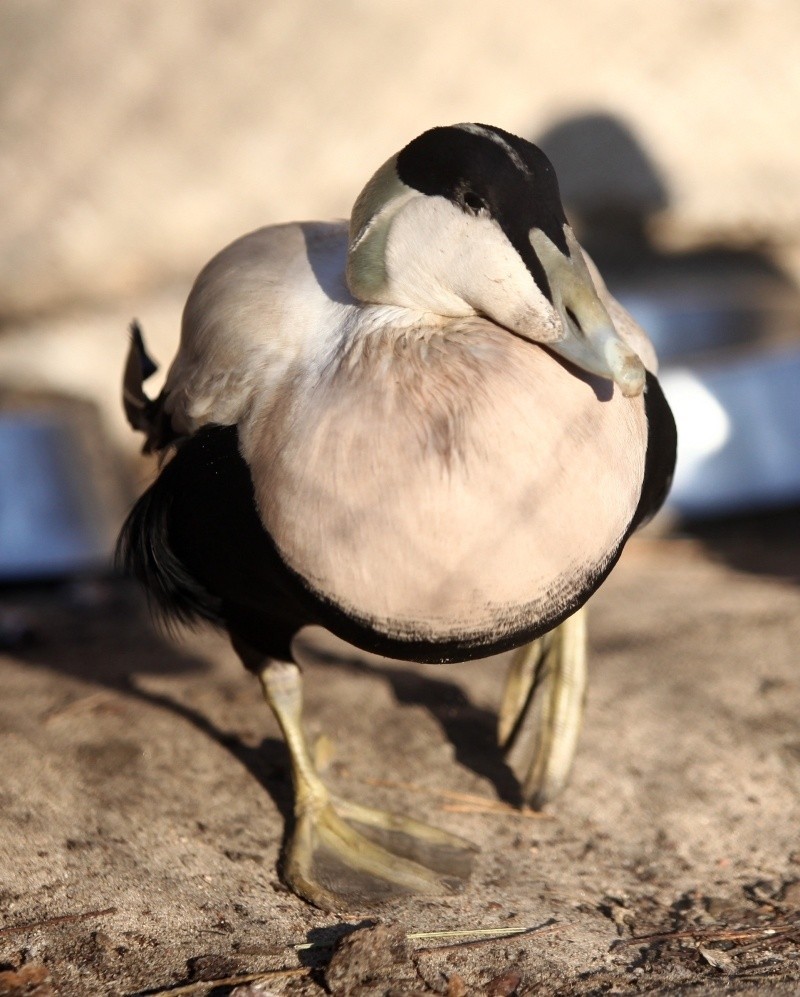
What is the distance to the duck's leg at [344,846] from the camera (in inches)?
84.4

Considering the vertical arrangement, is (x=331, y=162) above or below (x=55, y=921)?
above

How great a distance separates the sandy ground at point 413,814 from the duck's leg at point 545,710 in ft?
0.18

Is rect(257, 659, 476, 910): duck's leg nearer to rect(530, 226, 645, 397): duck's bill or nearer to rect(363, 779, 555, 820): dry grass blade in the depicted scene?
rect(363, 779, 555, 820): dry grass blade

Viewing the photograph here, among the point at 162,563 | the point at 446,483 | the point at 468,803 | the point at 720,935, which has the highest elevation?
the point at 446,483

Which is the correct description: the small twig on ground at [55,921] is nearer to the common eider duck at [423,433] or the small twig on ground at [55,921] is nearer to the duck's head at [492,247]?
the common eider duck at [423,433]

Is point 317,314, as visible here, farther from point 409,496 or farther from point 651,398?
point 651,398

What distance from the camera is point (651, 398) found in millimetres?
2152

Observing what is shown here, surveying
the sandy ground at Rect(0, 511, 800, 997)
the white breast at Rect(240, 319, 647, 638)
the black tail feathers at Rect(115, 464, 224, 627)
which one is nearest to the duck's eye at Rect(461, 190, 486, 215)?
the white breast at Rect(240, 319, 647, 638)

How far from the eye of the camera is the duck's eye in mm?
1855

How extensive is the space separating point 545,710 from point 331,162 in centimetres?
277

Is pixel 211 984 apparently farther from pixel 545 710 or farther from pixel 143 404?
pixel 143 404

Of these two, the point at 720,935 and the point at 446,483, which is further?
the point at 720,935

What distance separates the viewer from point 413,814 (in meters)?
2.45

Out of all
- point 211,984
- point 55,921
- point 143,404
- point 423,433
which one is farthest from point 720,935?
point 143,404
